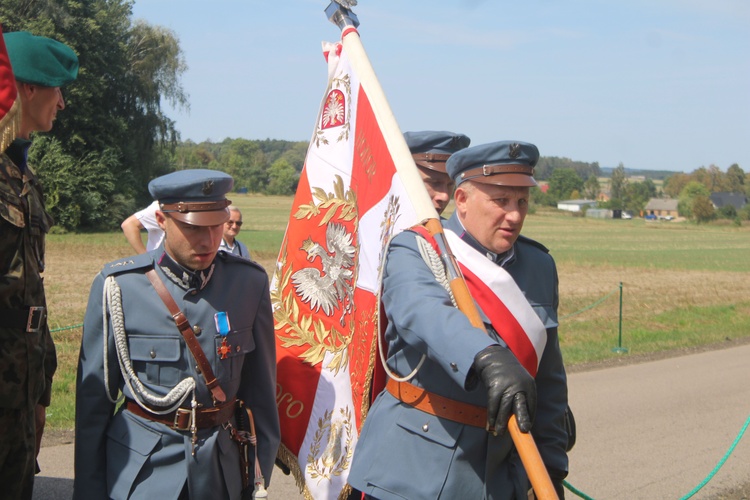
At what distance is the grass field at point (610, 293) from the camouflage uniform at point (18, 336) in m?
4.11

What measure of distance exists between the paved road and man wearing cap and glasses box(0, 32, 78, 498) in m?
2.52

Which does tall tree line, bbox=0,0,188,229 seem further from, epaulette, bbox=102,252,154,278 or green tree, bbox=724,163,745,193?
green tree, bbox=724,163,745,193

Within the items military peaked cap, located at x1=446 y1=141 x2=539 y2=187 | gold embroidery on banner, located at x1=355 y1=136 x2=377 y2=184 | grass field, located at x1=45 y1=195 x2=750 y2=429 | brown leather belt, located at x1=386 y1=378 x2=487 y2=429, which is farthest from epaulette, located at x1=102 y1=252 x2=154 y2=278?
grass field, located at x1=45 y1=195 x2=750 y2=429

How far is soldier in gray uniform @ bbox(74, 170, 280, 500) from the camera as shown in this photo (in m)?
3.09

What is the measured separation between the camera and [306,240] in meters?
4.03

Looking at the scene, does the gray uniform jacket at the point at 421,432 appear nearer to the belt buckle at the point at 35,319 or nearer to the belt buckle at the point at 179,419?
the belt buckle at the point at 179,419

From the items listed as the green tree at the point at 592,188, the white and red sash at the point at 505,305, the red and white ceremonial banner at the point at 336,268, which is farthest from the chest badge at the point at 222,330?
the green tree at the point at 592,188

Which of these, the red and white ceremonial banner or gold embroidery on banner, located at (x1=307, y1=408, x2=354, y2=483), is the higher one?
the red and white ceremonial banner

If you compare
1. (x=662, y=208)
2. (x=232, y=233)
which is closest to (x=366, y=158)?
(x=232, y=233)

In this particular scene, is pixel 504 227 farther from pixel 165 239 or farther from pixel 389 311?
pixel 165 239

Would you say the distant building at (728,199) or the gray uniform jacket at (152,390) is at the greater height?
the gray uniform jacket at (152,390)

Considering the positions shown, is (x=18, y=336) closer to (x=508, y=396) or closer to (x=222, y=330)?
(x=222, y=330)

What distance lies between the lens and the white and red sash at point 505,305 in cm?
292

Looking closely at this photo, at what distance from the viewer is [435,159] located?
4.57m
